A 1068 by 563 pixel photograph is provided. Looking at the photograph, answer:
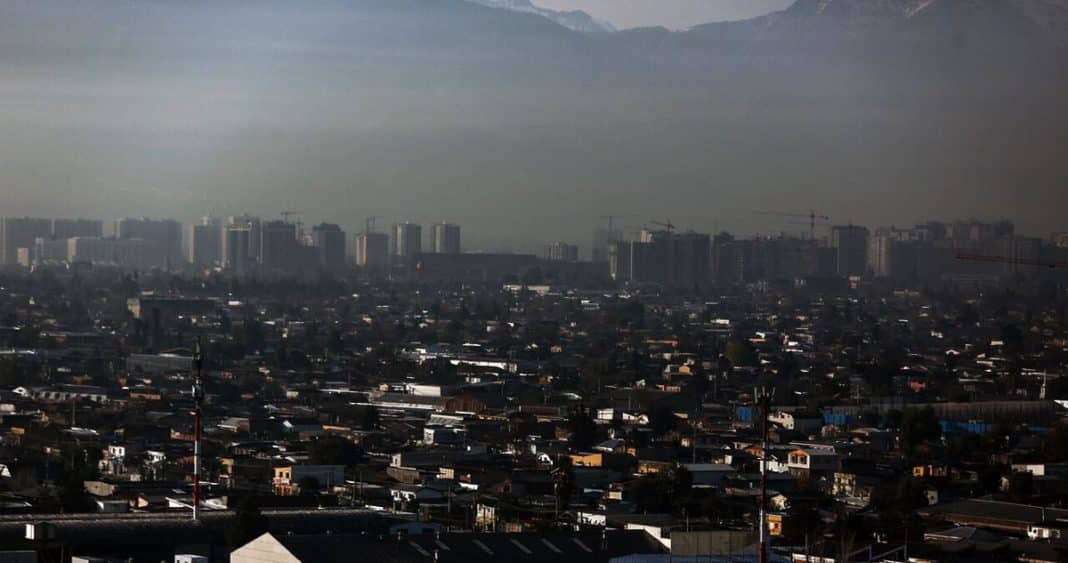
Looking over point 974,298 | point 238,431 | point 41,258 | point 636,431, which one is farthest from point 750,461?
point 41,258

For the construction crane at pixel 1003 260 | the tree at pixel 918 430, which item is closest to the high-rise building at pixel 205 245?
the construction crane at pixel 1003 260

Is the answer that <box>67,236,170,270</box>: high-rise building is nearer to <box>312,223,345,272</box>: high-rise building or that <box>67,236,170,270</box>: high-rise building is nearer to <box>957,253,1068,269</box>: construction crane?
<box>312,223,345,272</box>: high-rise building

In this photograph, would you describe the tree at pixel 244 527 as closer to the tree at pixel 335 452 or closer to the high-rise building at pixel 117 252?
the tree at pixel 335 452

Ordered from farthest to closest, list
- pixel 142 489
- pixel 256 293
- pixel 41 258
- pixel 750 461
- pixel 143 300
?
pixel 41 258 < pixel 256 293 < pixel 143 300 < pixel 750 461 < pixel 142 489

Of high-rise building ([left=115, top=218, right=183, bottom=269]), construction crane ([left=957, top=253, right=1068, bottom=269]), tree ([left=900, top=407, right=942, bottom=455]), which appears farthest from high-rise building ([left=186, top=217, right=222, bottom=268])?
tree ([left=900, top=407, right=942, bottom=455])

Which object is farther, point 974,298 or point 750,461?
point 974,298

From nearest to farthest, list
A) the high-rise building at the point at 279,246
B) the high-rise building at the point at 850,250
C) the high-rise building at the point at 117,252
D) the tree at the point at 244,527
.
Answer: the tree at the point at 244,527
the high-rise building at the point at 850,250
the high-rise building at the point at 279,246
the high-rise building at the point at 117,252

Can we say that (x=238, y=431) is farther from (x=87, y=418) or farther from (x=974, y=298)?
(x=974, y=298)
